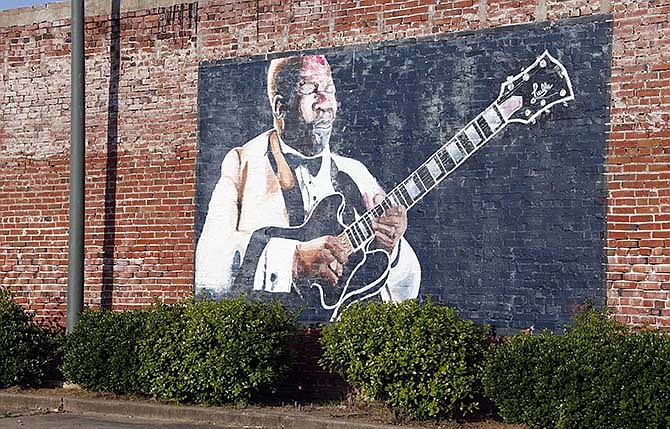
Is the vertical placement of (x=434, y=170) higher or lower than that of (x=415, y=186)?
higher

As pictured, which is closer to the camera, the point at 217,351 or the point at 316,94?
the point at 217,351

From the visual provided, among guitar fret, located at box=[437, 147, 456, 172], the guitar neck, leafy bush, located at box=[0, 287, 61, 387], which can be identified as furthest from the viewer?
leafy bush, located at box=[0, 287, 61, 387]

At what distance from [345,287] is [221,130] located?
2946 millimetres

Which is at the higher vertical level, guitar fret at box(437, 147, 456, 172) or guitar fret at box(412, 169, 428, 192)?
guitar fret at box(437, 147, 456, 172)

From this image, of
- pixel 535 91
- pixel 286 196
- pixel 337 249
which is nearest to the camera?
pixel 535 91

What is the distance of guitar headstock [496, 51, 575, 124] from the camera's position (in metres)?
13.4

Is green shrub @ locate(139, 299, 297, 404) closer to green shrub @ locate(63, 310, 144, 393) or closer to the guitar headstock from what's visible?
green shrub @ locate(63, 310, 144, 393)

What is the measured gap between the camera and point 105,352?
50.4 ft

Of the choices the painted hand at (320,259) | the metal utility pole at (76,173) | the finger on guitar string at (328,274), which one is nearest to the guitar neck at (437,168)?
the painted hand at (320,259)

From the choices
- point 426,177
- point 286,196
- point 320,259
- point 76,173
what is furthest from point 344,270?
point 76,173

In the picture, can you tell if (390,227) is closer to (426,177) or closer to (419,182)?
(419,182)

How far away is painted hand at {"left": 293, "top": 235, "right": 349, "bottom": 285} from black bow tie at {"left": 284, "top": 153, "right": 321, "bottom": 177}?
0.90 meters

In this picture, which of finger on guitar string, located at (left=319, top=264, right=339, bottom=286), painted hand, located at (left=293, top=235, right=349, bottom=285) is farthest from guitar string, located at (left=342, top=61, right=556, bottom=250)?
finger on guitar string, located at (left=319, top=264, right=339, bottom=286)

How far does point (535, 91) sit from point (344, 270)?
333 centimetres
